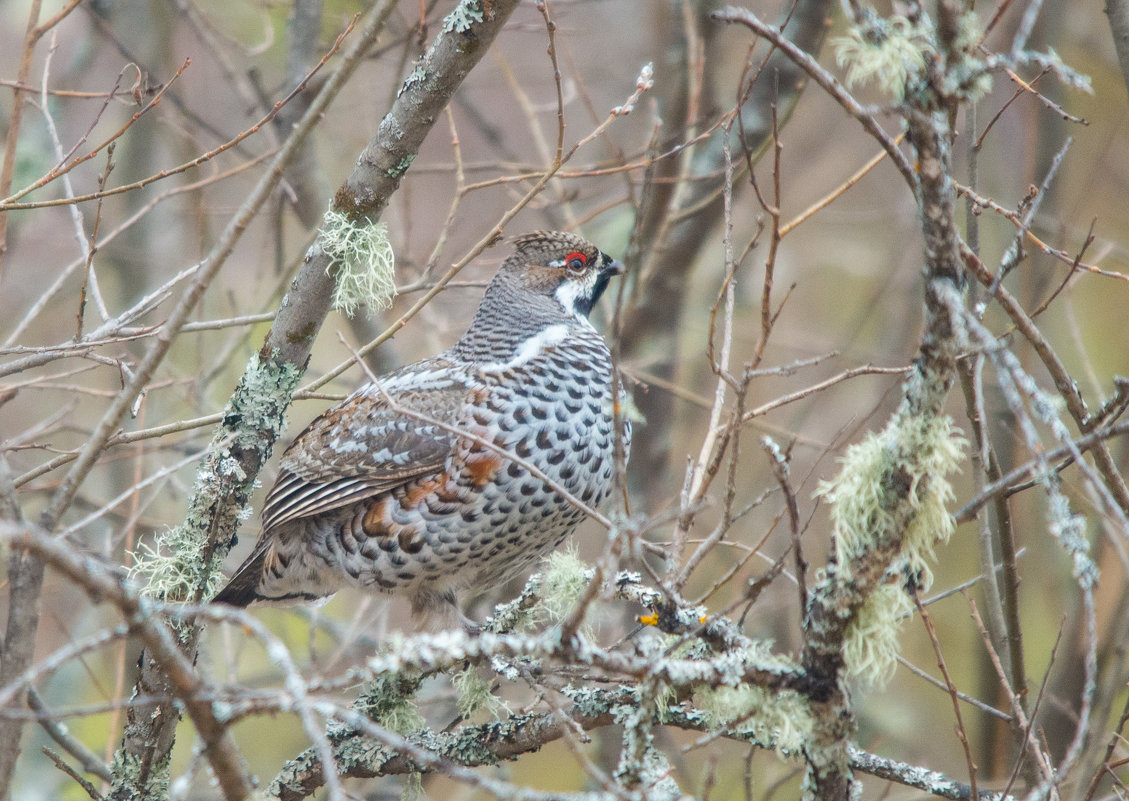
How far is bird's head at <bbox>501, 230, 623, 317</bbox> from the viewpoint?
4402 mm

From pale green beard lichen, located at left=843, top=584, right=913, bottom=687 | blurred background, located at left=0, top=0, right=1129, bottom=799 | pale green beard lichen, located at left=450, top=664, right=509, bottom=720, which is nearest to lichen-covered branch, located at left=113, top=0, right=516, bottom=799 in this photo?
blurred background, located at left=0, top=0, right=1129, bottom=799

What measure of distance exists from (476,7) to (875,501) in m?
1.64

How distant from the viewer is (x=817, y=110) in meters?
7.93

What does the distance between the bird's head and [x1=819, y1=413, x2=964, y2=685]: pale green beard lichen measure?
2.53 metres

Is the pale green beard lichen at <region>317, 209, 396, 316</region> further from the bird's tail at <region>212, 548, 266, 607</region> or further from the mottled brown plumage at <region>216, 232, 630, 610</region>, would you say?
the bird's tail at <region>212, 548, 266, 607</region>

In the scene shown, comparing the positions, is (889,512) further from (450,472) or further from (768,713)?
(450,472)

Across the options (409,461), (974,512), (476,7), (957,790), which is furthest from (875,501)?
(409,461)

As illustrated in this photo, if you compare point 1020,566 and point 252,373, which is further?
point 1020,566

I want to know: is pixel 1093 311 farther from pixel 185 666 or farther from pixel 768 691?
pixel 185 666

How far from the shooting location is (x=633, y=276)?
4.26 m

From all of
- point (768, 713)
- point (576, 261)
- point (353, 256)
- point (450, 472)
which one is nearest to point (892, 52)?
point (768, 713)

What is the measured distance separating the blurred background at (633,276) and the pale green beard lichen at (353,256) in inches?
26.8

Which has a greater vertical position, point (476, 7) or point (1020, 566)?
point (476, 7)

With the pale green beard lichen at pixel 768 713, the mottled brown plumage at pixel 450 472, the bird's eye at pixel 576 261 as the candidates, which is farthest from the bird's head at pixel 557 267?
the pale green beard lichen at pixel 768 713
